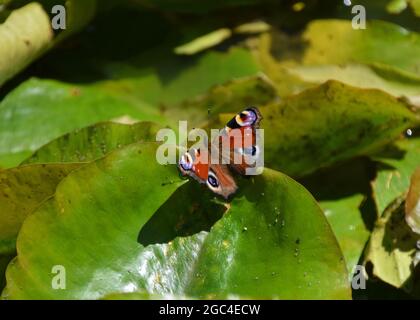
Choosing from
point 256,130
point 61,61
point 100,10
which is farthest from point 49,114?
point 256,130

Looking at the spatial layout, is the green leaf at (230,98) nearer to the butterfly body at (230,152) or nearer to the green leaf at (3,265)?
the butterfly body at (230,152)

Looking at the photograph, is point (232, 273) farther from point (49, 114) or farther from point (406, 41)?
point (406, 41)

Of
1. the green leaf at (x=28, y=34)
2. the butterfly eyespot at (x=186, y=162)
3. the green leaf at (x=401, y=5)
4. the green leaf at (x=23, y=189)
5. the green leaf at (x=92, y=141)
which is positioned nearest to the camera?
the butterfly eyespot at (x=186, y=162)

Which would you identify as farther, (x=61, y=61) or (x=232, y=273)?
(x=61, y=61)

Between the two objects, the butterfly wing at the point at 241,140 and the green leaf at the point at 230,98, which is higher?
the butterfly wing at the point at 241,140

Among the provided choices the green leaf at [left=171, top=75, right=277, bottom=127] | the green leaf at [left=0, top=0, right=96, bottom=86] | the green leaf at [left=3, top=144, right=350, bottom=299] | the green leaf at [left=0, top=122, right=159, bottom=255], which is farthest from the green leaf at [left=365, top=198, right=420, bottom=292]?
the green leaf at [left=0, top=0, right=96, bottom=86]

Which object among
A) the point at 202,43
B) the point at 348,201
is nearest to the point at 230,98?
the point at 202,43

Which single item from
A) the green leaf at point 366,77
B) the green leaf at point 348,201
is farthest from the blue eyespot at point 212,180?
the green leaf at point 366,77
